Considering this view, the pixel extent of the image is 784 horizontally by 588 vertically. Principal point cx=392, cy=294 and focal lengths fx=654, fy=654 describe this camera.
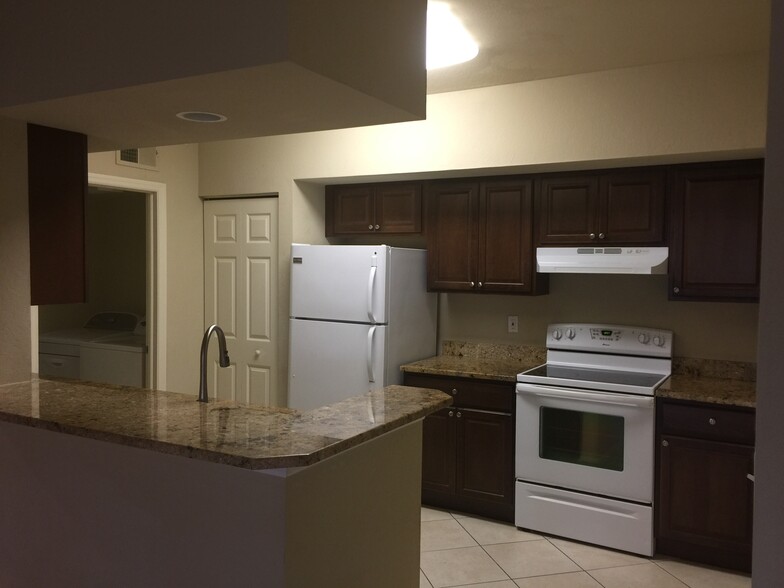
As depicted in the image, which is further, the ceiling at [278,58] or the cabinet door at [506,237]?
the cabinet door at [506,237]

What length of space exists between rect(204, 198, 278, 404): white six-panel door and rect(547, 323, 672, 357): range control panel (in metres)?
1.95

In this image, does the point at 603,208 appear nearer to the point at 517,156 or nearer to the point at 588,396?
the point at 517,156

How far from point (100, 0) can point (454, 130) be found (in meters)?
2.38

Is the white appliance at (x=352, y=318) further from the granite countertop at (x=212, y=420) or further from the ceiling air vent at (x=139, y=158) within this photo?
the granite countertop at (x=212, y=420)

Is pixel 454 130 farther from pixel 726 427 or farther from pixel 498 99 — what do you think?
pixel 726 427

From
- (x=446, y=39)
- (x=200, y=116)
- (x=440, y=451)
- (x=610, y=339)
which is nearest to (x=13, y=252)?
(x=200, y=116)

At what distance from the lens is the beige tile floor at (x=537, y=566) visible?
3.18m

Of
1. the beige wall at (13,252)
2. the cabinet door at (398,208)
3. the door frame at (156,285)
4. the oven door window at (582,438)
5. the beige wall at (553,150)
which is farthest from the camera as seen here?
the door frame at (156,285)

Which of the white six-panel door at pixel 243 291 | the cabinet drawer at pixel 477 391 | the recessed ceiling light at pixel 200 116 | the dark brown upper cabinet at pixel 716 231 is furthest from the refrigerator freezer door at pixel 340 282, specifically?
the recessed ceiling light at pixel 200 116

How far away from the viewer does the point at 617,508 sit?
11.5 ft

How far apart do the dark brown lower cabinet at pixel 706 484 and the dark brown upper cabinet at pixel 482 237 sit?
1.16 m

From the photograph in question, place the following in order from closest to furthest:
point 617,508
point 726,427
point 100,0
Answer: point 100,0 < point 726,427 < point 617,508

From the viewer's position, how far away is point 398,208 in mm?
4402

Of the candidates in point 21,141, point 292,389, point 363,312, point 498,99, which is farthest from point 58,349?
point 498,99
